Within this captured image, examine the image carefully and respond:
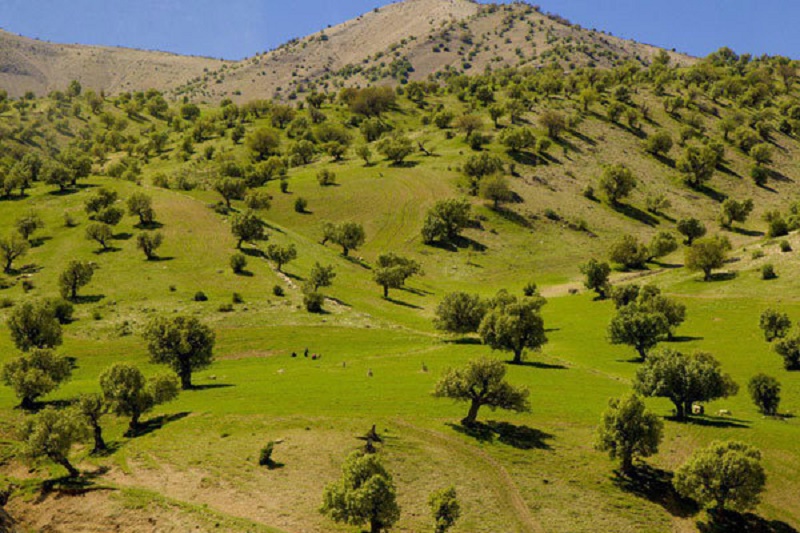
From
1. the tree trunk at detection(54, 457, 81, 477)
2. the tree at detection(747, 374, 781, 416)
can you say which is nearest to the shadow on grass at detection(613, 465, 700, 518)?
the tree at detection(747, 374, 781, 416)

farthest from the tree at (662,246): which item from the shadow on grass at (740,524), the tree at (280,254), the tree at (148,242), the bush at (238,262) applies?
the tree at (148,242)

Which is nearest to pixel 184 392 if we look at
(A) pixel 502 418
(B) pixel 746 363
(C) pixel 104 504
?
(C) pixel 104 504

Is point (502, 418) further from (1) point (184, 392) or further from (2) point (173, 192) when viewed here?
(2) point (173, 192)

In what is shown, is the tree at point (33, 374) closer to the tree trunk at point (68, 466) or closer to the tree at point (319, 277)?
the tree trunk at point (68, 466)

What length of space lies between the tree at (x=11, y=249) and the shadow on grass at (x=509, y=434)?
399 feet

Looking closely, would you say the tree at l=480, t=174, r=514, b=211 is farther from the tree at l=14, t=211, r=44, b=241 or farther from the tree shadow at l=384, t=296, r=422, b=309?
the tree at l=14, t=211, r=44, b=241

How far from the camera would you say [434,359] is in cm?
8550

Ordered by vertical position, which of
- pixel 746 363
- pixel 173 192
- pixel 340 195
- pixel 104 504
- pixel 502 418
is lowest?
pixel 104 504

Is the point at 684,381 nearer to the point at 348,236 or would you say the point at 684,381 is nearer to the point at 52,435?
the point at 52,435

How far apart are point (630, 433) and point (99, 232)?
136 metres

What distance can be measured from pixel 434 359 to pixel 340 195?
121 meters

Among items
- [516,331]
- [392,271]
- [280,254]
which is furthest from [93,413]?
[392,271]

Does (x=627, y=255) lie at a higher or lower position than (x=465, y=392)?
higher

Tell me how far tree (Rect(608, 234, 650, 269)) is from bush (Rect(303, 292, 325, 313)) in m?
90.0
